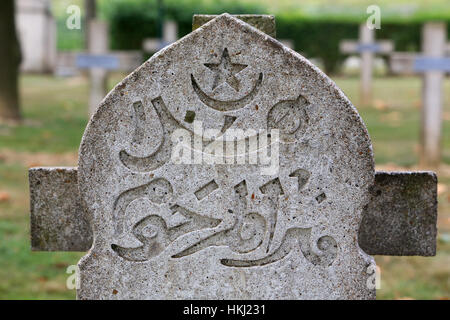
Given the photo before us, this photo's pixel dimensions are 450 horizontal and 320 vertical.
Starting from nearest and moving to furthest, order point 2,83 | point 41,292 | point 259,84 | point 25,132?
1. point 259,84
2. point 41,292
3. point 25,132
4. point 2,83

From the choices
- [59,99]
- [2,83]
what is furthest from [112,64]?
[59,99]

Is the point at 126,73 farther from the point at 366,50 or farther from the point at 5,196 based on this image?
the point at 5,196

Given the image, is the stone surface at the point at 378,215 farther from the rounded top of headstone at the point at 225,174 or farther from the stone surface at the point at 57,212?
the rounded top of headstone at the point at 225,174

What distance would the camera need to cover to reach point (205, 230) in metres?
2.63

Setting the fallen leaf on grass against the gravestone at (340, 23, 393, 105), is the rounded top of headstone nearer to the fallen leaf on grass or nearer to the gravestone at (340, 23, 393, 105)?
the fallen leaf on grass

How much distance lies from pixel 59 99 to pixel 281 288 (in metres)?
14.1

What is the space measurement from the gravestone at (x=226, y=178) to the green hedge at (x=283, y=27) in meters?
14.1

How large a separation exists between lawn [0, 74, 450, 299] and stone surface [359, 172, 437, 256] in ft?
4.50

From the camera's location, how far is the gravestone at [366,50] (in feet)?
44.6

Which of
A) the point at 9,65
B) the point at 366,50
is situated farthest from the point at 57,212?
the point at 366,50

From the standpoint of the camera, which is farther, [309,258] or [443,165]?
[443,165]

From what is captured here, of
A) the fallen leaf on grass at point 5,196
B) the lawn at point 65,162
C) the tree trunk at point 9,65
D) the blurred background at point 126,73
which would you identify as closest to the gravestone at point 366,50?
the blurred background at point 126,73

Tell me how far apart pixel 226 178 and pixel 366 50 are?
462 inches

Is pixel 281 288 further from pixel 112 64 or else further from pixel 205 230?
pixel 112 64
